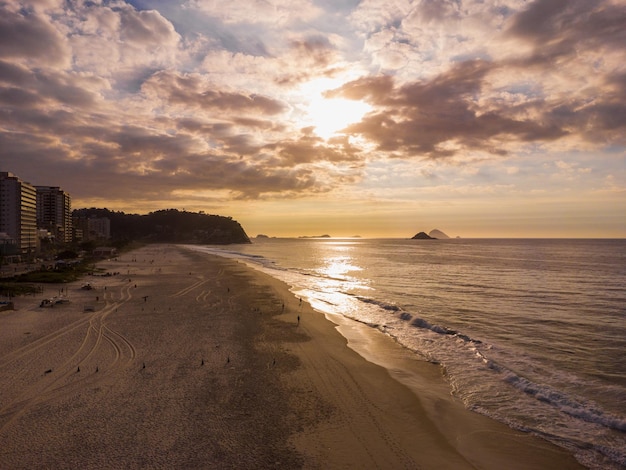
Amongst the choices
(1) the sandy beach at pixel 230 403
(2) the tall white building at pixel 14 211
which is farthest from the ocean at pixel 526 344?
(2) the tall white building at pixel 14 211

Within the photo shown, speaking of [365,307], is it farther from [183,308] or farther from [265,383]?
[265,383]

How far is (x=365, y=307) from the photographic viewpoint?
123ft

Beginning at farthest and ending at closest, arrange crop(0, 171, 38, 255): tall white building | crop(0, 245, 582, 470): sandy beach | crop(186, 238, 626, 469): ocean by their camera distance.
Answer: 1. crop(0, 171, 38, 255): tall white building
2. crop(186, 238, 626, 469): ocean
3. crop(0, 245, 582, 470): sandy beach

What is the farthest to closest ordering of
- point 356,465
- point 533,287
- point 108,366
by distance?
1. point 533,287
2. point 108,366
3. point 356,465

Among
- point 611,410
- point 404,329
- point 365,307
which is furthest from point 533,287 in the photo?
point 611,410

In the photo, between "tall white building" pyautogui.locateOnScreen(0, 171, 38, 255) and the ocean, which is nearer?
the ocean

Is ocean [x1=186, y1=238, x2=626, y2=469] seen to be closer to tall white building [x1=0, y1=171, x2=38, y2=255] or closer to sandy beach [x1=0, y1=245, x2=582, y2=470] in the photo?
sandy beach [x1=0, y1=245, x2=582, y2=470]

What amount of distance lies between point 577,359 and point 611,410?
6773 millimetres

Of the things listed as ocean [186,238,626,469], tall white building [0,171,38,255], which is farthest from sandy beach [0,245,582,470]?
tall white building [0,171,38,255]

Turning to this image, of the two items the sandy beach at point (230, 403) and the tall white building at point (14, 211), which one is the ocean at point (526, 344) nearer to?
the sandy beach at point (230, 403)

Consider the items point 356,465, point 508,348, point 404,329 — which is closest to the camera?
point 356,465

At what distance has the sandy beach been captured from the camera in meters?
11.8

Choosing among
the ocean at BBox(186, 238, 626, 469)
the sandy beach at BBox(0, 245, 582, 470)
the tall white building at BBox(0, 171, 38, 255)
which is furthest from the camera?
the tall white building at BBox(0, 171, 38, 255)

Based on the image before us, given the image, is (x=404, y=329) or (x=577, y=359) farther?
(x=404, y=329)
